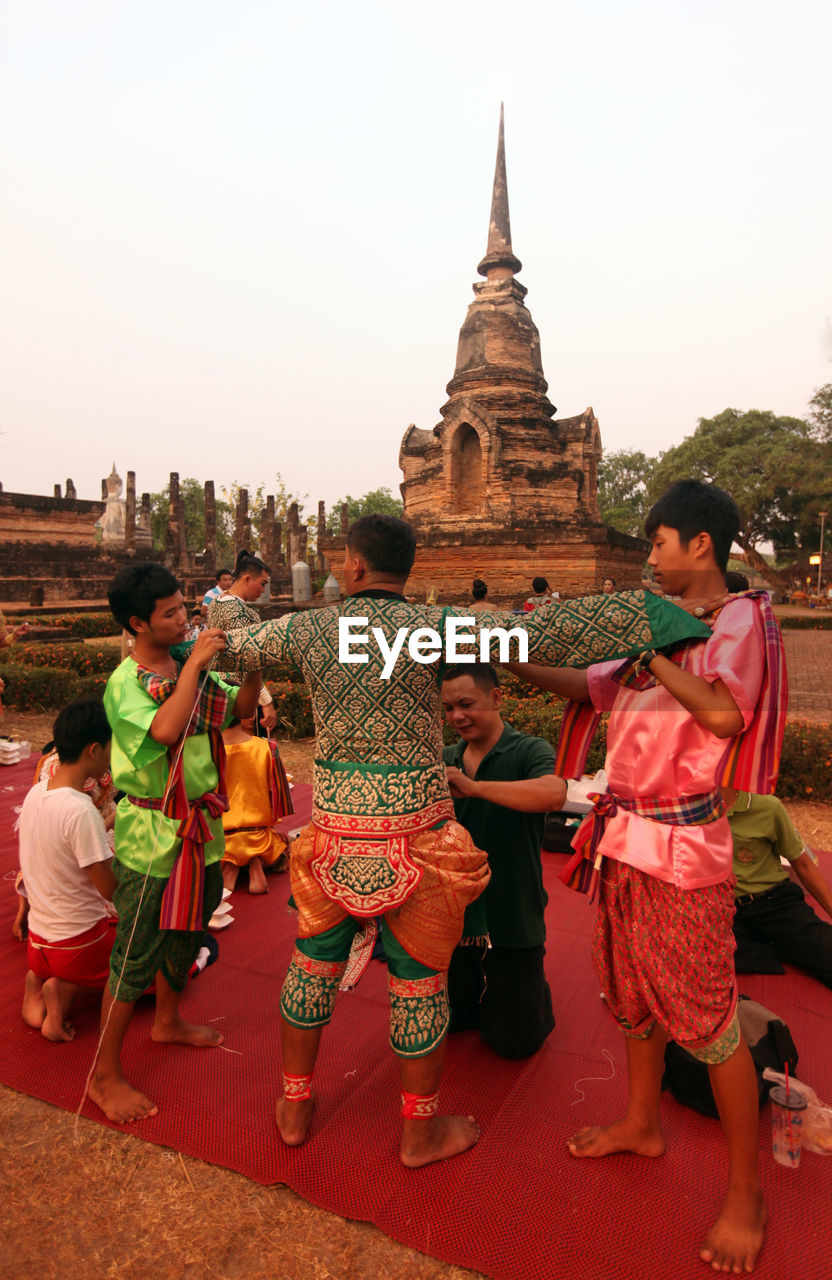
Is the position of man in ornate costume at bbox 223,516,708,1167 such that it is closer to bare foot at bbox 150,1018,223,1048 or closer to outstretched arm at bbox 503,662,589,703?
outstretched arm at bbox 503,662,589,703

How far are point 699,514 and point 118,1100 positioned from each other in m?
2.79

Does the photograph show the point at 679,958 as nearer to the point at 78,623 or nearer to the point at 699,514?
the point at 699,514

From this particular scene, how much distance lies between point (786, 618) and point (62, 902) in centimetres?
2934

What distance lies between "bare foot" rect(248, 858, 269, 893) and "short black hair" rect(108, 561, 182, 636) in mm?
2411

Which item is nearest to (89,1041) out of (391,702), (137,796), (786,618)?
(137,796)

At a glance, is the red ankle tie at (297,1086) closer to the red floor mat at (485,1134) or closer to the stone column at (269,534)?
the red floor mat at (485,1134)

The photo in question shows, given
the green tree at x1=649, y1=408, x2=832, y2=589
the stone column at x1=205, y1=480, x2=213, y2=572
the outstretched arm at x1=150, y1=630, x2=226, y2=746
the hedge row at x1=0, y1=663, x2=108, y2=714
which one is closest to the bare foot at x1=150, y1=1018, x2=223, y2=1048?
the outstretched arm at x1=150, y1=630, x2=226, y2=746

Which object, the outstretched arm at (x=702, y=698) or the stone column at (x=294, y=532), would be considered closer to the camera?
the outstretched arm at (x=702, y=698)

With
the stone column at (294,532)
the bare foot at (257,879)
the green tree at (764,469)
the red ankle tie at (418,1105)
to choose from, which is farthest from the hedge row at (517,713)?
the green tree at (764,469)

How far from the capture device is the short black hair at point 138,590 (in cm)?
263

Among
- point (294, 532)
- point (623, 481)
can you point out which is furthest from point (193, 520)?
point (623, 481)

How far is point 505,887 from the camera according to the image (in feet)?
9.61

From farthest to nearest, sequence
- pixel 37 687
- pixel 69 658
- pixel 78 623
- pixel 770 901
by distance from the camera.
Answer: pixel 78 623 → pixel 69 658 → pixel 37 687 → pixel 770 901

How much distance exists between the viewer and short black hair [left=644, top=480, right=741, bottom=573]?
2.00 metres
